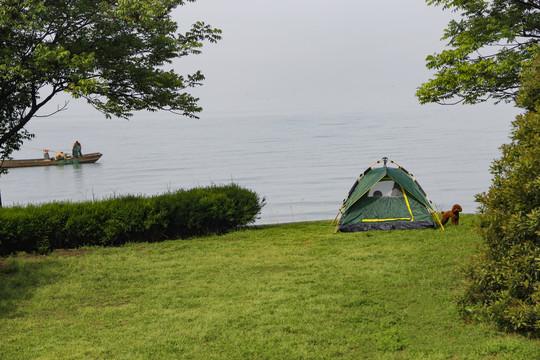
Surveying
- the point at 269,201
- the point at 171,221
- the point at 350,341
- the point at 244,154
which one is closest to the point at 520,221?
the point at 350,341

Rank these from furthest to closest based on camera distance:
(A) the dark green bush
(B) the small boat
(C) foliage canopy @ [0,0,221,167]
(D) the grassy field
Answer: (B) the small boat
(C) foliage canopy @ [0,0,221,167]
(D) the grassy field
(A) the dark green bush

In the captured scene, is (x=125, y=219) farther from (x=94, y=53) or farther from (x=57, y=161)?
(x=57, y=161)

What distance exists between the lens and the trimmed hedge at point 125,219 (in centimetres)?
1394

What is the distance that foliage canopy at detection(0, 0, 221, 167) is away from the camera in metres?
13.7

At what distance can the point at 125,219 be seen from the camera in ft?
48.5

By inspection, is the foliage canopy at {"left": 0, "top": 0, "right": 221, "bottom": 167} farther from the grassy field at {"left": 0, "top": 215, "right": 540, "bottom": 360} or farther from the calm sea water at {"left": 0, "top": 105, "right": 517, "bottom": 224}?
the calm sea water at {"left": 0, "top": 105, "right": 517, "bottom": 224}

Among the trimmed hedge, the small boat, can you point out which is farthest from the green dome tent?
the small boat

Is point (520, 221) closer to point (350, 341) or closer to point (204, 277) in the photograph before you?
point (350, 341)

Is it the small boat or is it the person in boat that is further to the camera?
the person in boat

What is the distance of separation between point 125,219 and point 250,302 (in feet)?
21.1

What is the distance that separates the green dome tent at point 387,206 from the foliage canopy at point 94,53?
19.1ft

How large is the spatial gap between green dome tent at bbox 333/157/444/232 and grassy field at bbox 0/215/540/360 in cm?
104

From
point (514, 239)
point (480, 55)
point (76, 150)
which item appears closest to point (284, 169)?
point (76, 150)

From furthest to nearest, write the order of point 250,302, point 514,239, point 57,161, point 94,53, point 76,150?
point 76,150, point 57,161, point 94,53, point 250,302, point 514,239
